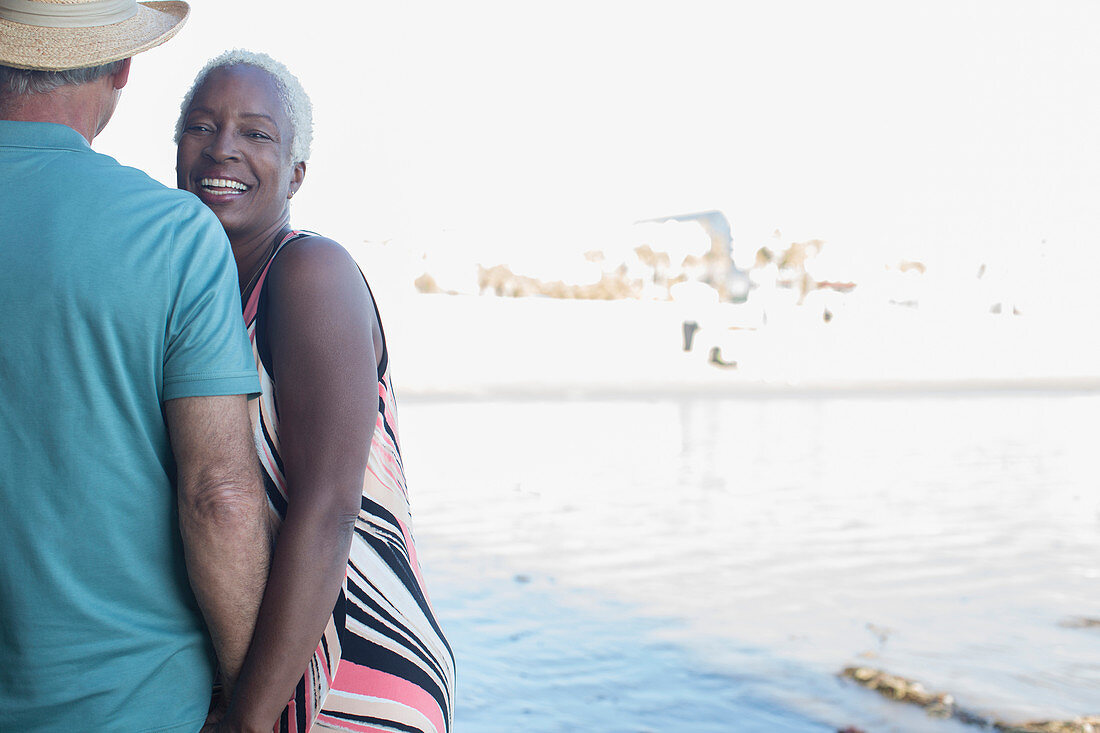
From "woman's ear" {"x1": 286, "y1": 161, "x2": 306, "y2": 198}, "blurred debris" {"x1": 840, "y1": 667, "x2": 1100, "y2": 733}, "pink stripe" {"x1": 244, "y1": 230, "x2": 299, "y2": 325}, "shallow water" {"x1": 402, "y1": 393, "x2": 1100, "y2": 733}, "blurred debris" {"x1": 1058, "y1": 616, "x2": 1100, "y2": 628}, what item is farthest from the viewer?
"blurred debris" {"x1": 1058, "y1": 616, "x2": 1100, "y2": 628}

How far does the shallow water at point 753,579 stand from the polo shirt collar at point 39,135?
98.8 inches

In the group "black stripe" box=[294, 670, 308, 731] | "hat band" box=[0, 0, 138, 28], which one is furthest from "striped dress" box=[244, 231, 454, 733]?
"hat band" box=[0, 0, 138, 28]

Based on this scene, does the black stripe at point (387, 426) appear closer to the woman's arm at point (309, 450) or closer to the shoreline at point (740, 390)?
the woman's arm at point (309, 450)

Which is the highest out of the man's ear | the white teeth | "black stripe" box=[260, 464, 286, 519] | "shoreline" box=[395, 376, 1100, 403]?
the man's ear

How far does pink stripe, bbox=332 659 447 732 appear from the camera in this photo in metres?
1.34

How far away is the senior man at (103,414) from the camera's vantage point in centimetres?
108

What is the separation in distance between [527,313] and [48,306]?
23.6 meters

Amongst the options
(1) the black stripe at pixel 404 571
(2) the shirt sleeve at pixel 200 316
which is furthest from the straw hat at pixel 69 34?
(1) the black stripe at pixel 404 571

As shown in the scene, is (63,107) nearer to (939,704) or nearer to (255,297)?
(255,297)

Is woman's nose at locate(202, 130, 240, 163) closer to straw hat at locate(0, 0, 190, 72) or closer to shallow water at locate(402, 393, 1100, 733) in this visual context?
straw hat at locate(0, 0, 190, 72)

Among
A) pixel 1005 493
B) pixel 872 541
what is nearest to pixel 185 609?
pixel 872 541

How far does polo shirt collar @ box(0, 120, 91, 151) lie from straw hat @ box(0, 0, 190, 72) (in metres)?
0.06

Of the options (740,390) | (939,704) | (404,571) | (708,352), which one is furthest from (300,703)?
(708,352)

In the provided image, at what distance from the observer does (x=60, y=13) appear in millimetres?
1177
